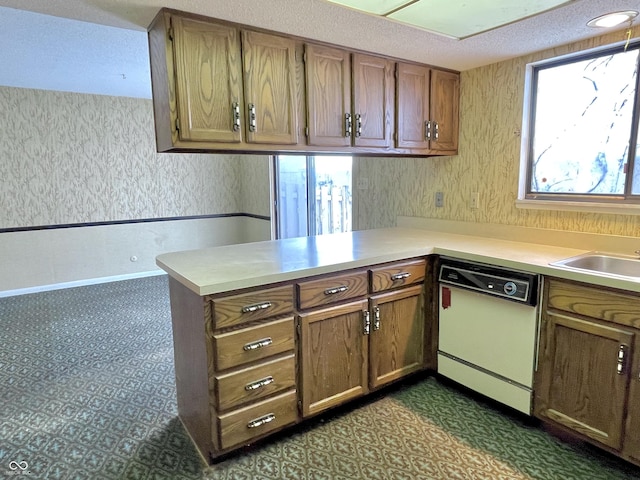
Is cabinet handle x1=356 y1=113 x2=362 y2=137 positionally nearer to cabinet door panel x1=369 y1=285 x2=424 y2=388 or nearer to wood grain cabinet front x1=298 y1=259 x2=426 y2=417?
wood grain cabinet front x1=298 y1=259 x2=426 y2=417

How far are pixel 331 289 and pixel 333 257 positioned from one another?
7.9 inches

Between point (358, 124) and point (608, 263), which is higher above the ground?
point (358, 124)

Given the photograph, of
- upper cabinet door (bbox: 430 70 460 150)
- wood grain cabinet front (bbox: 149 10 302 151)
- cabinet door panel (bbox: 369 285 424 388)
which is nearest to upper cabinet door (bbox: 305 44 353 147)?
wood grain cabinet front (bbox: 149 10 302 151)

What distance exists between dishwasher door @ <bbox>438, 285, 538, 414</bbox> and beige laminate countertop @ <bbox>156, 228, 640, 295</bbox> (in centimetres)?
25

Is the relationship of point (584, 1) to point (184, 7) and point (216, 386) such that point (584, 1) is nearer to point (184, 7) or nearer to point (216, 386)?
point (184, 7)

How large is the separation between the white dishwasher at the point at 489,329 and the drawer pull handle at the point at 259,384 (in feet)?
3.84

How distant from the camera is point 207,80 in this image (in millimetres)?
1945

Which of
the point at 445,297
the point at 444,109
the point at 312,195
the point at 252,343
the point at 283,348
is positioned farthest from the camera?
the point at 312,195

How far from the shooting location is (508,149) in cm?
268

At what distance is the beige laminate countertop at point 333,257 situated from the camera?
173 centimetres

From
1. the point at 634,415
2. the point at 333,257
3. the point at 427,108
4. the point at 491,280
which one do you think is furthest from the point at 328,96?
the point at 634,415

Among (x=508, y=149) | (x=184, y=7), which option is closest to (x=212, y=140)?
(x=184, y=7)

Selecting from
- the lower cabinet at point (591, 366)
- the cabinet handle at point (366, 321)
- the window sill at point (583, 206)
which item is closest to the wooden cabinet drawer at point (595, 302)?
the lower cabinet at point (591, 366)

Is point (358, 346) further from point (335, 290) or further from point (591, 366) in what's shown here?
point (591, 366)
